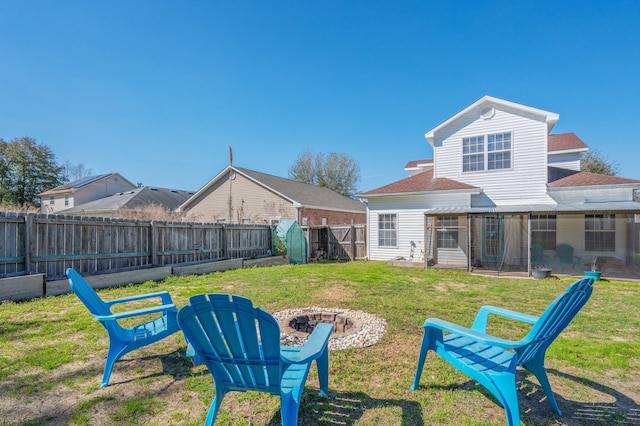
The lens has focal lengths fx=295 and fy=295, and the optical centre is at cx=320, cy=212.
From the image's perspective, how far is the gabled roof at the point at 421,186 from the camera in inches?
497

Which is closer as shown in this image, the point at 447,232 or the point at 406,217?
the point at 447,232

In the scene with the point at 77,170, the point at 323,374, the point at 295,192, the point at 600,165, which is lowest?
the point at 323,374

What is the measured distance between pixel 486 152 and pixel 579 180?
11.3 feet

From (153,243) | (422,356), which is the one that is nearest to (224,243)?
(153,243)

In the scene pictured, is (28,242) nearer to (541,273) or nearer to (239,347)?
(239,347)

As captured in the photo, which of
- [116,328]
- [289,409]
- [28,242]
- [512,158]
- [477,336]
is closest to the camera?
[289,409]

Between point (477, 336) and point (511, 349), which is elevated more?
point (477, 336)

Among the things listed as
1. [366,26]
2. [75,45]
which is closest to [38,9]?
[75,45]

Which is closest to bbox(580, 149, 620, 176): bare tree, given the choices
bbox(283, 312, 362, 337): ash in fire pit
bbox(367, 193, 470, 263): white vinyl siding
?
bbox(367, 193, 470, 263): white vinyl siding

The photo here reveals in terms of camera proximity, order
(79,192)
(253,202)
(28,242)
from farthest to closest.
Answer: (79,192) → (253,202) → (28,242)

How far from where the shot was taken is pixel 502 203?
40.4 feet

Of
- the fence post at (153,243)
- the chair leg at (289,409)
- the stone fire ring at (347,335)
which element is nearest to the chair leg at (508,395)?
the chair leg at (289,409)

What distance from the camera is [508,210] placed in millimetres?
10516

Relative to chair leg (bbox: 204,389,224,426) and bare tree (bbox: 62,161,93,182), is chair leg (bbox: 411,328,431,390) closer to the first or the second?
chair leg (bbox: 204,389,224,426)
